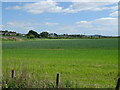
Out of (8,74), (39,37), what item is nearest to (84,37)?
(39,37)

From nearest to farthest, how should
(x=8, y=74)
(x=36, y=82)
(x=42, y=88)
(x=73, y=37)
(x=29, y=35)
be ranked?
(x=42, y=88)
(x=36, y=82)
(x=8, y=74)
(x=29, y=35)
(x=73, y=37)

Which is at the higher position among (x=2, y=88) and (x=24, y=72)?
(x=24, y=72)

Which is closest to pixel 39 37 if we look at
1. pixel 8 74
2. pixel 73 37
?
pixel 73 37

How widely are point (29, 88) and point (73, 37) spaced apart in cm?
14273

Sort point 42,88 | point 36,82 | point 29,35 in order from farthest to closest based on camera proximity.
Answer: point 29,35, point 36,82, point 42,88

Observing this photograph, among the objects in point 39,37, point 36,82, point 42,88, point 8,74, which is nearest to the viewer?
point 42,88

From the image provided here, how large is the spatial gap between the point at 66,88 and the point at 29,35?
110676mm

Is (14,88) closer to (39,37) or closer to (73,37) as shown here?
(39,37)

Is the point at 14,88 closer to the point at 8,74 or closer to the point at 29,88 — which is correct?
the point at 29,88

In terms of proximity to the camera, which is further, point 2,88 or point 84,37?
point 84,37

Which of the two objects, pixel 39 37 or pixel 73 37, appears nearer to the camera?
pixel 39 37

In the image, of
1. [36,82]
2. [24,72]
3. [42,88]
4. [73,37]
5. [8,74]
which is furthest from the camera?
[73,37]

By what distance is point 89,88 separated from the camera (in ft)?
23.5

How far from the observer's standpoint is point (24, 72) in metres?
7.22
